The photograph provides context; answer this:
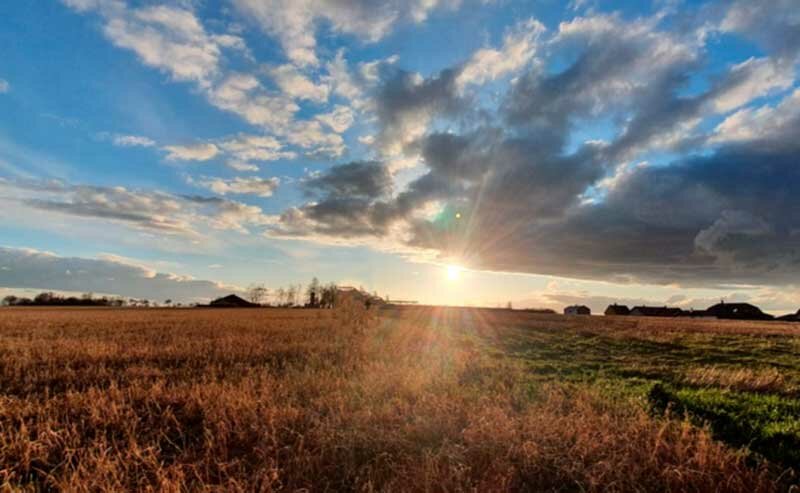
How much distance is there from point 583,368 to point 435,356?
5.84 metres

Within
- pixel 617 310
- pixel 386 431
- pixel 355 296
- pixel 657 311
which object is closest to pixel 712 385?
pixel 386 431

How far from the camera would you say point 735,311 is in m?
126

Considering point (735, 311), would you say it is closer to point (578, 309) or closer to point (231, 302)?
point (578, 309)

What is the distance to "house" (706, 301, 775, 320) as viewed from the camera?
121562 millimetres

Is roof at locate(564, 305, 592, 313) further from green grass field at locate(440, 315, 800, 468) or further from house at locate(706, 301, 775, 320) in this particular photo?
green grass field at locate(440, 315, 800, 468)

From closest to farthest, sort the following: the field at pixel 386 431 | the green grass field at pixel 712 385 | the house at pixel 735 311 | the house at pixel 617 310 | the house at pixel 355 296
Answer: the field at pixel 386 431, the green grass field at pixel 712 385, the house at pixel 355 296, the house at pixel 735 311, the house at pixel 617 310

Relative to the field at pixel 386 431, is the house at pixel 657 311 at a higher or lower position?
higher

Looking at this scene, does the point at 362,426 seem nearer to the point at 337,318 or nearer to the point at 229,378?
the point at 229,378

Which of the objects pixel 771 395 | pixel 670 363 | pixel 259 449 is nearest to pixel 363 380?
pixel 259 449

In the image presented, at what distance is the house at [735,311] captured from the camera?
121562 mm

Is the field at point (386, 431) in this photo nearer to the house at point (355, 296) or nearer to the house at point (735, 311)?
the house at point (355, 296)

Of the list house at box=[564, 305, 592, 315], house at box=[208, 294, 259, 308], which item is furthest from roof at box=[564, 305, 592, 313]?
house at box=[208, 294, 259, 308]

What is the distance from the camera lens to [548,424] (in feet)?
22.6

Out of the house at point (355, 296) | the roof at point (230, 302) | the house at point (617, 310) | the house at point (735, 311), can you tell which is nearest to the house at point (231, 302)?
the roof at point (230, 302)
